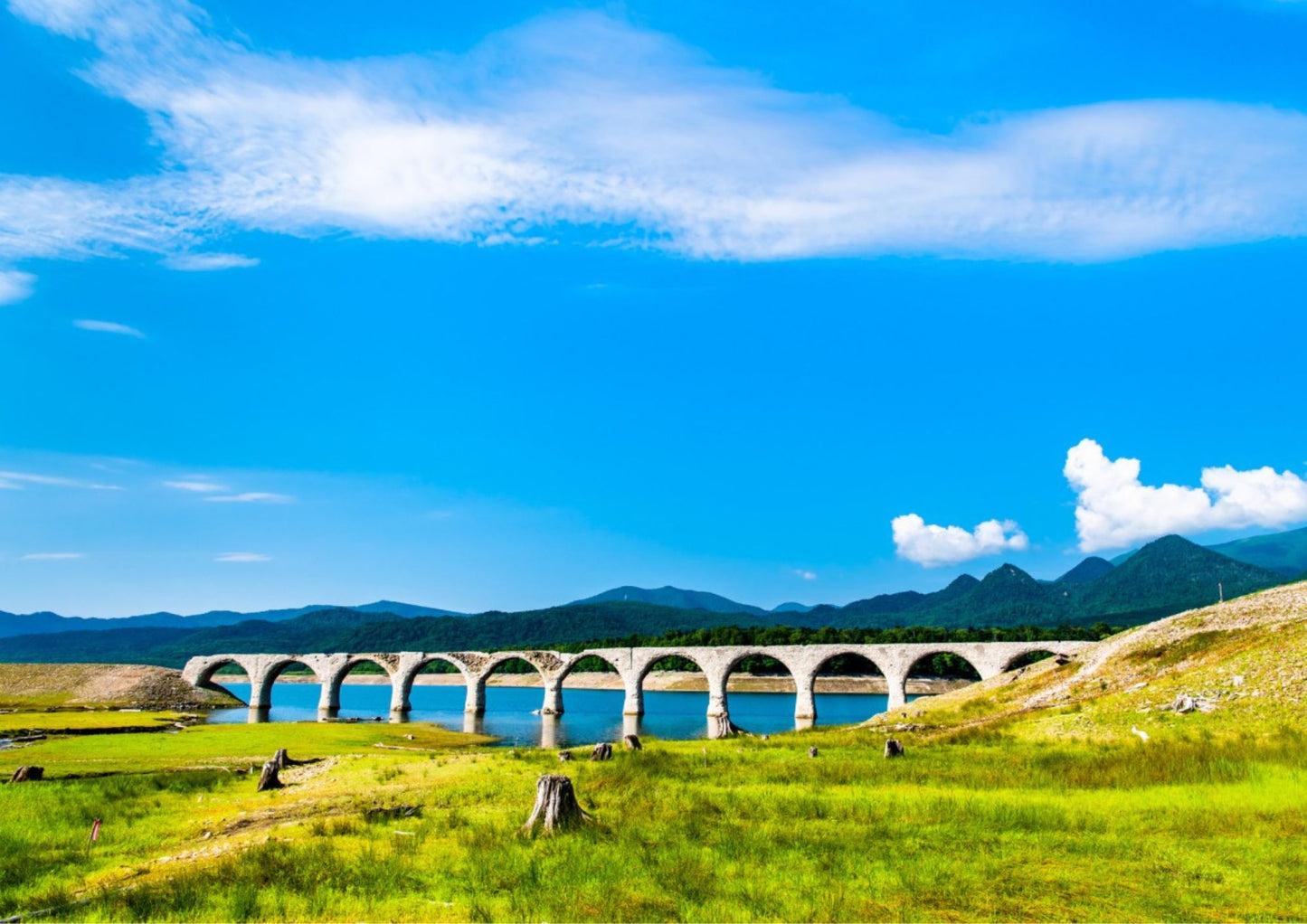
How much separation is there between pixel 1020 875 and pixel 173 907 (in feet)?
29.7

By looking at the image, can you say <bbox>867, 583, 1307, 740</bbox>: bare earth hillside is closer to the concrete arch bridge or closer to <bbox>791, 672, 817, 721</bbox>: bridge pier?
the concrete arch bridge

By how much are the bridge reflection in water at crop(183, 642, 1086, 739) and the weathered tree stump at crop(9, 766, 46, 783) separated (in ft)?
129

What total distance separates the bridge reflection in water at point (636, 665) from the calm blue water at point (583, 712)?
1.89 meters

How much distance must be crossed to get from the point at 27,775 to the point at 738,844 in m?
22.6

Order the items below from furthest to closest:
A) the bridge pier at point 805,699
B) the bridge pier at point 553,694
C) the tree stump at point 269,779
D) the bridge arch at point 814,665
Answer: the bridge pier at point 553,694, the bridge arch at point 814,665, the bridge pier at point 805,699, the tree stump at point 269,779

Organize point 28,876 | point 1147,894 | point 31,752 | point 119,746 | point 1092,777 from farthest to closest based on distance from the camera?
point 119,746
point 31,752
point 1092,777
point 28,876
point 1147,894

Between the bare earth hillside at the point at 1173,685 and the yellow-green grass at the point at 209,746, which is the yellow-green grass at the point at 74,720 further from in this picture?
the bare earth hillside at the point at 1173,685

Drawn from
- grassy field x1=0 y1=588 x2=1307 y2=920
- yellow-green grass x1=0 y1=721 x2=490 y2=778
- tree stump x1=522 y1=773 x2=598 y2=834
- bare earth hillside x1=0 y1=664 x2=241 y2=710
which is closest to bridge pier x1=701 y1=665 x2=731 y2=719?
yellow-green grass x1=0 y1=721 x2=490 y2=778

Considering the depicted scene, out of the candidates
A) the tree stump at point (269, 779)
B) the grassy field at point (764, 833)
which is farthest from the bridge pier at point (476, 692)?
the tree stump at point (269, 779)

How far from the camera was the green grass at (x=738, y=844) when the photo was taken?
8.45m

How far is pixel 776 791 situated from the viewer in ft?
49.6

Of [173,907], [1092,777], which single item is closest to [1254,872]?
[1092,777]

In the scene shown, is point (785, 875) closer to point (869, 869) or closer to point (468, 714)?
point (869, 869)

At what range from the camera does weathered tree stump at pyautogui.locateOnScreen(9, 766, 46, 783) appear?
22747 millimetres
